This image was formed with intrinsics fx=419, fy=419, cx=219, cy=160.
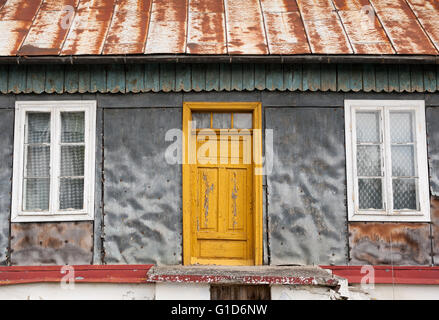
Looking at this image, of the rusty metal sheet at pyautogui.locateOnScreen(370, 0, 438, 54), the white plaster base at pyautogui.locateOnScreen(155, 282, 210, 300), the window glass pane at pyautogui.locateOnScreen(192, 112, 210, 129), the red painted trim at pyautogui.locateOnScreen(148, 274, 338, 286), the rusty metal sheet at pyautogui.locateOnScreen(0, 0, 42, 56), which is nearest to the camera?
the red painted trim at pyautogui.locateOnScreen(148, 274, 338, 286)

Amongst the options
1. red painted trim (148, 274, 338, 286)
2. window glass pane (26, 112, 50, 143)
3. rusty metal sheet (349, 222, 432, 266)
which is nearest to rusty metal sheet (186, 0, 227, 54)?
window glass pane (26, 112, 50, 143)

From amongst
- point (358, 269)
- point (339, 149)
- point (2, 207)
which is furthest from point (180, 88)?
point (358, 269)

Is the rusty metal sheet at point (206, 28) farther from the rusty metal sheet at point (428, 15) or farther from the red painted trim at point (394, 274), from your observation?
the red painted trim at point (394, 274)

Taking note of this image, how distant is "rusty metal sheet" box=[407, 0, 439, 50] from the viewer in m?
6.24

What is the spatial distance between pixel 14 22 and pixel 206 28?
2.98 m

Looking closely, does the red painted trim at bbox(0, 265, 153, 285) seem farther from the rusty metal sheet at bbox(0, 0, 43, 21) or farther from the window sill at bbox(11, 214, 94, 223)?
the rusty metal sheet at bbox(0, 0, 43, 21)

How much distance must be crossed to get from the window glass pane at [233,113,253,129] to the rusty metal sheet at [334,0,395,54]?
1.75m

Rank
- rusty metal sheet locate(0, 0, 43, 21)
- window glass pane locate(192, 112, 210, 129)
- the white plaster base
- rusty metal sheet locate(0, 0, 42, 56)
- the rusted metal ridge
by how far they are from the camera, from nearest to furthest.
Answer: the white plaster base → the rusted metal ridge → rusty metal sheet locate(0, 0, 42, 56) → window glass pane locate(192, 112, 210, 129) → rusty metal sheet locate(0, 0, 43, 21)

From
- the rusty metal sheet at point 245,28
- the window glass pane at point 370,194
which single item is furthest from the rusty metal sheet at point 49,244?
the window glass pane at point 370,194

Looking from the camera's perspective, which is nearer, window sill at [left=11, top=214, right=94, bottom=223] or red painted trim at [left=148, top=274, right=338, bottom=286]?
red painted trim at [left=148, top=274, right=338, bottom=286]

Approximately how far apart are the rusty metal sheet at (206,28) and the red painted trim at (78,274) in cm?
314

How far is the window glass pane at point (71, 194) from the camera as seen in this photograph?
6.01m

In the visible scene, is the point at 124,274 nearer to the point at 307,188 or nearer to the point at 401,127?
the point at 307,188

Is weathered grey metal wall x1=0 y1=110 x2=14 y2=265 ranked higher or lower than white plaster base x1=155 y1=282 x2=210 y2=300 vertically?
higher
